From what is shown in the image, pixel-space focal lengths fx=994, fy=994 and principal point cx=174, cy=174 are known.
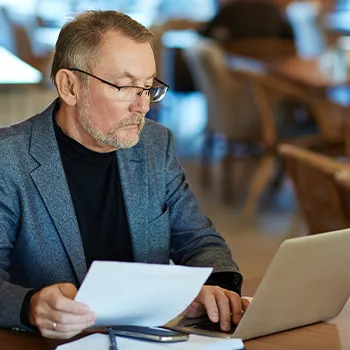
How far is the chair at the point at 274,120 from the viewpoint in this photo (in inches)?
220

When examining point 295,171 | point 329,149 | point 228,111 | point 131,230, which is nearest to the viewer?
point 131,230

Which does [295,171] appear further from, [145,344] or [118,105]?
[145,344]

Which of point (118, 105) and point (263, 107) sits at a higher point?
point (118, 105)

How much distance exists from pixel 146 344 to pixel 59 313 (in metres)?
0.16

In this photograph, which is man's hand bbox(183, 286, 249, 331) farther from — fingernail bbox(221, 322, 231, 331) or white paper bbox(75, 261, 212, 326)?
white paper bbox(75, 261, 212, 326)

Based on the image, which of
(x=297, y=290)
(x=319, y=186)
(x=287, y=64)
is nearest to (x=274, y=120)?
(x=287, y=64)

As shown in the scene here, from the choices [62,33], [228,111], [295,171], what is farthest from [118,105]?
[228,111]

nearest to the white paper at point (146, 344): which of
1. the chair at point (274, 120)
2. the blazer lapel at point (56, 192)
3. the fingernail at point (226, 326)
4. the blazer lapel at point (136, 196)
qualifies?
the fingernail at point (226, 326)

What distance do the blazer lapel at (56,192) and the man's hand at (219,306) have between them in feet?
0.97

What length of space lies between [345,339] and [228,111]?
4.25 meters

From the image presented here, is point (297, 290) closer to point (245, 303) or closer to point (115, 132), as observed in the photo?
point (245, 303)

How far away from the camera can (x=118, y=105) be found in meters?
2.04

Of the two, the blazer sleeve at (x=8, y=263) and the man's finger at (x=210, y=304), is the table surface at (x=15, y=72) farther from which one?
the man's finger at (x=210, y=304)

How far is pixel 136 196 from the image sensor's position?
87.1 inches
